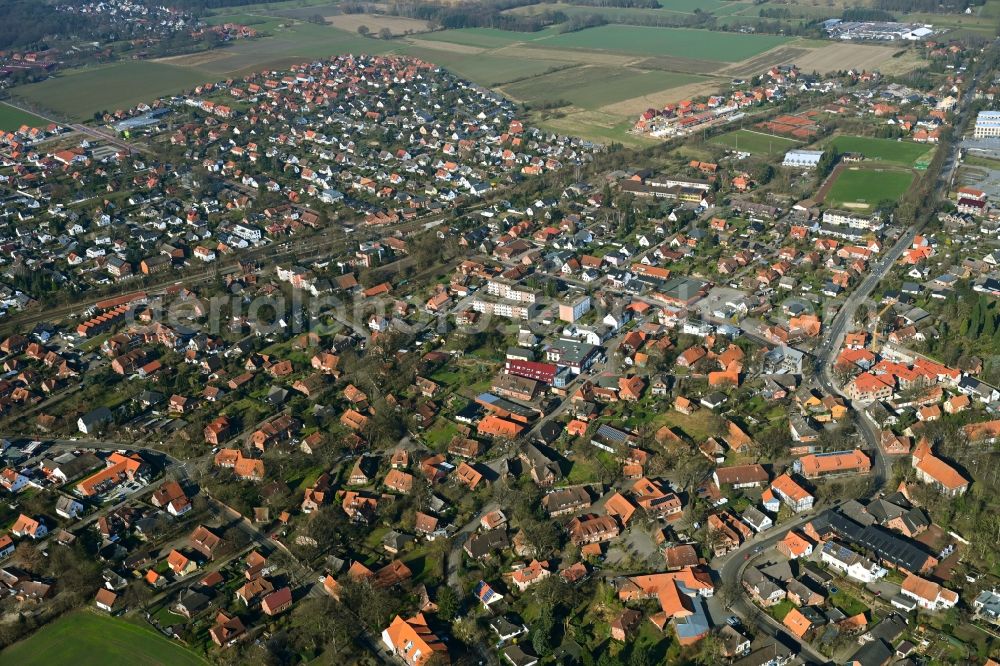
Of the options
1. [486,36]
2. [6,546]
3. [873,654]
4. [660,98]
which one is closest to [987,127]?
[660,98]

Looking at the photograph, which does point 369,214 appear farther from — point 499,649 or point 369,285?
point 499,649

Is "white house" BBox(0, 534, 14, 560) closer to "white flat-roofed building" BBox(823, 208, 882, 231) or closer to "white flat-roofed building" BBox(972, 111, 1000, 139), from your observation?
"white flat-roofed building" BBox(823, 208, 882, 231)

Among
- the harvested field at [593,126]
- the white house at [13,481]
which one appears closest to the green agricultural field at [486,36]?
the harvested field at [593,126]

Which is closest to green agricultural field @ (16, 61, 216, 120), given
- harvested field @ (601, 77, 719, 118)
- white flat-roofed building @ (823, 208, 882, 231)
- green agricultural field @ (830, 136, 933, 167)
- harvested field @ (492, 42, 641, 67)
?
harvested field @ (492, 42, 641, 67)

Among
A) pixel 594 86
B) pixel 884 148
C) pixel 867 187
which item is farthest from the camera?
pixel 594 86

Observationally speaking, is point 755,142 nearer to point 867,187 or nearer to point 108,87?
point 867,187

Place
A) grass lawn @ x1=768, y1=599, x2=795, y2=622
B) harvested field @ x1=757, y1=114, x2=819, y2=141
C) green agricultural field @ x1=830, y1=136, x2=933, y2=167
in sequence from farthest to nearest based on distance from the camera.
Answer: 1. harvested field @ x1=757, y1=114, x2=819, y2=141
2. green agricultural field @ x1=830, y1=136, x2=933, y2=167
3. grass lawn @ x1=768, y1=599, x2=795, y2=622

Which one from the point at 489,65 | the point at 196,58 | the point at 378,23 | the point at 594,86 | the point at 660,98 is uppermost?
the point at 378,23
